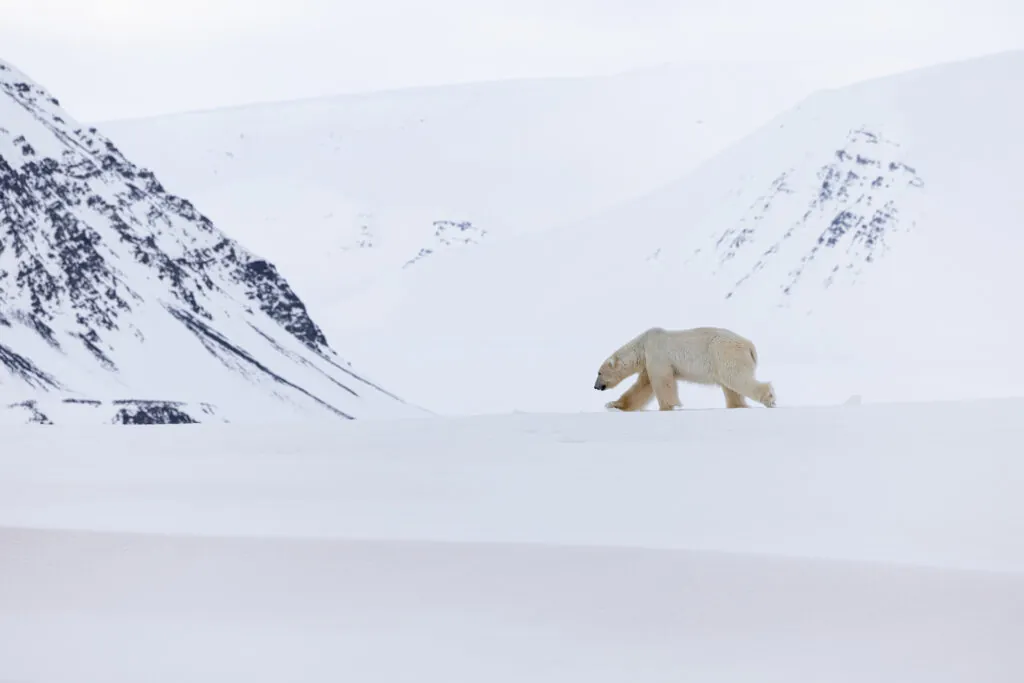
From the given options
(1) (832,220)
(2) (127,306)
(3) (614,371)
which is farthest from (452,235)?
(3) (614,371)

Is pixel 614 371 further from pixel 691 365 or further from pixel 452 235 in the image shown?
pixel 452 235

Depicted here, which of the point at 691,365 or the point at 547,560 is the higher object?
the point at 691,365

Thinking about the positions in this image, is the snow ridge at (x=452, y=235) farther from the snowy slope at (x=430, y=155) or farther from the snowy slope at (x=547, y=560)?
the snowy slope at (x=547, y=560)

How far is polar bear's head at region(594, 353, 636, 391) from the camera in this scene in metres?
9.02

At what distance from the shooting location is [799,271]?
64.8m

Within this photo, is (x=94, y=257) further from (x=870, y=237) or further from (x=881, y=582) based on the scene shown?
(x=881, y=582)

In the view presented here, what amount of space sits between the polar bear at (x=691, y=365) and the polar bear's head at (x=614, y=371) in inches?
1.3

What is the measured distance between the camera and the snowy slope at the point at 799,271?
53.6 meters

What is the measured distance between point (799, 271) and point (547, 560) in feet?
204

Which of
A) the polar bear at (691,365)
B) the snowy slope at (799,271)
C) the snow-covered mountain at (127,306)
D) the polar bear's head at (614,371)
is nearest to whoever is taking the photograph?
the polar bear at (691,365)

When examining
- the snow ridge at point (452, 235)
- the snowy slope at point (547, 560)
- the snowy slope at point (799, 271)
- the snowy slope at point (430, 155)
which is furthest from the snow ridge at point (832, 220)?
the snowy slope at point (547, 560)

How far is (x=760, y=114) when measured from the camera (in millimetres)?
122375

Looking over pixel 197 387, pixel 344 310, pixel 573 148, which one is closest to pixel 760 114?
pixel 573 148

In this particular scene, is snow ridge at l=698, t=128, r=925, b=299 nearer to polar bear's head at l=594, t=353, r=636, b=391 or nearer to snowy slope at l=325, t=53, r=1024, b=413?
snowy slope at l=325, t=53, r=1024, b=413
